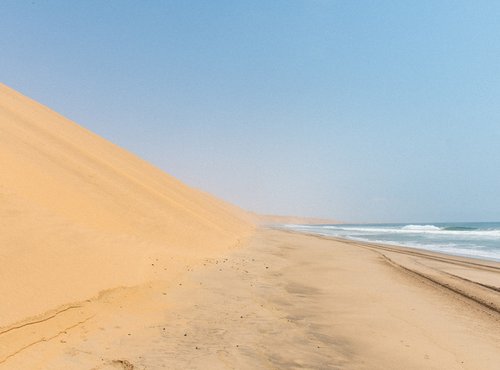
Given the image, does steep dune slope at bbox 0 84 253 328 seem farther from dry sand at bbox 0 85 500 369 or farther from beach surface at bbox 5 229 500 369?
beach surface at bbox 5 229 500 369

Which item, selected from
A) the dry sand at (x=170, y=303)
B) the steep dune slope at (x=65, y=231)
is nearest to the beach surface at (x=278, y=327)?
the dry sand at (x=170, y=303)

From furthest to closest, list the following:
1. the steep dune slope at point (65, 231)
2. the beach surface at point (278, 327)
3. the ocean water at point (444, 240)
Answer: the ocean water at point (444, 240), the steep dune slope at point (65, 231), the beach surface at point (278, 327)

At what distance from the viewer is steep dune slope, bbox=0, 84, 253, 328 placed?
536 cm

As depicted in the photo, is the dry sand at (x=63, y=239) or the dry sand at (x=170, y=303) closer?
the dry sand at (x=170, y=303)

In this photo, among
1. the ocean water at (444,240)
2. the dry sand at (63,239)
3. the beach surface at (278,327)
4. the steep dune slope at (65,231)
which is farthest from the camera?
the ocean water at (444,240)

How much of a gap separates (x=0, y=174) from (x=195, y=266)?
507 centimetres

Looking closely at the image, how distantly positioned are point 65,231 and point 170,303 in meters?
2.54

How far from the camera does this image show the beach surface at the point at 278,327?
15.1 ft

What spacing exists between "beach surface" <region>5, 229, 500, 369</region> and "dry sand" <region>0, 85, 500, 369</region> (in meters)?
0.03

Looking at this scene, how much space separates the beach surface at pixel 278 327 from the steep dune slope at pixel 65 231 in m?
0.63

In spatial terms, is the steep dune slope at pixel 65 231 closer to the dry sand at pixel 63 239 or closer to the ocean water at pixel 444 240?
the dry sand at pixel 63 239

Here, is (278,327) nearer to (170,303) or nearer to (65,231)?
(170,303)

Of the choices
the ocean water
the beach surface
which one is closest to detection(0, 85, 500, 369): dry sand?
the beach surface

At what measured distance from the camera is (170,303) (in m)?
6.69
